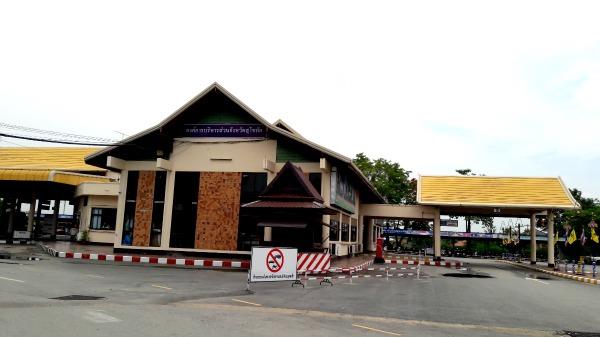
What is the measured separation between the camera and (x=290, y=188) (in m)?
21.8

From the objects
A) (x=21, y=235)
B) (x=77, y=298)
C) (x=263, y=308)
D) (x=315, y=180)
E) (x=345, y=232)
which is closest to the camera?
(x=263, y=308)

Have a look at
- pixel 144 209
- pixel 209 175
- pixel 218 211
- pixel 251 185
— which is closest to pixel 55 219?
pixel 144 209

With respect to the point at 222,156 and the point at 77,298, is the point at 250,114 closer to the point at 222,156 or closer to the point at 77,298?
the point at 222,156

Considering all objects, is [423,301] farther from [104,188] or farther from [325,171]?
[104,188]

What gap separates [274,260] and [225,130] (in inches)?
500

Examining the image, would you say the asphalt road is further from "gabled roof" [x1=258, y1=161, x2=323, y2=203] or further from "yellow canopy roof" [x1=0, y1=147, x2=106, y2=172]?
"yellow canopy roof" [x1=0, y1=147, x2=106, y2=172]

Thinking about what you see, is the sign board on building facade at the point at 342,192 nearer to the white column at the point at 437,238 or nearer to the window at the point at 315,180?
the window at the point at 315,180

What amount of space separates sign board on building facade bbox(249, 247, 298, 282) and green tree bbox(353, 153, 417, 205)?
134 ft

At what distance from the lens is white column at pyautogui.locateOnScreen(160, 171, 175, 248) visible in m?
25.4

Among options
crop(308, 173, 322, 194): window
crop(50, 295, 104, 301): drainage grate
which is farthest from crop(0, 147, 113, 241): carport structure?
crop(50, 295, 104, 301): drainage grate

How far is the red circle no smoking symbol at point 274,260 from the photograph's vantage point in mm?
14164

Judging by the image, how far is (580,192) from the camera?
233ft

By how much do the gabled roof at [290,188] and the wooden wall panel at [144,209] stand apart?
761cm

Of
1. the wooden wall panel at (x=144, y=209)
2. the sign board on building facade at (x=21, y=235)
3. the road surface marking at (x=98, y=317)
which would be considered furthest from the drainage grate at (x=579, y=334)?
the sign board on building facade at (x=21, y=235)
